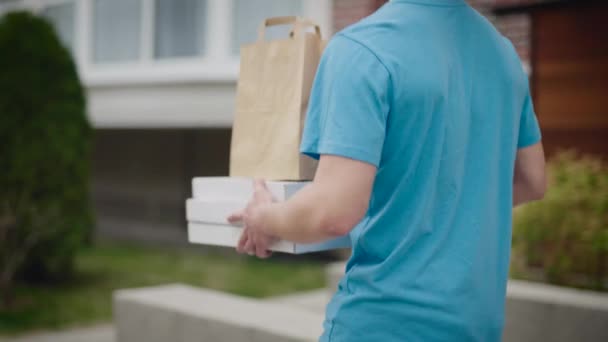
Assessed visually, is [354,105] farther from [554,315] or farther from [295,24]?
[554,315]

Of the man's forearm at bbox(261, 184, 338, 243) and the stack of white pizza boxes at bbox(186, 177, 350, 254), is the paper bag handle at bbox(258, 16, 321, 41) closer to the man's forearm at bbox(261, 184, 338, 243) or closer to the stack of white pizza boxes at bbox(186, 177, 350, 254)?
the stack of white pizza boxes at bbox(186, 177, 350, 254)

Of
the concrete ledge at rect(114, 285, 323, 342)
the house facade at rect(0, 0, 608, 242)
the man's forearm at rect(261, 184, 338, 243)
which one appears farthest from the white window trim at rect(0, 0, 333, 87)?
the man's forearm at rect(261, 184, 338, 243)

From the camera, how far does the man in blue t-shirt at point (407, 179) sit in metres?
1.51

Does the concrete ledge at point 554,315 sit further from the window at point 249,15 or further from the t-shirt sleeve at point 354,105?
the window at point 249,15

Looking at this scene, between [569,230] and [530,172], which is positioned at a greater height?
[530,172]

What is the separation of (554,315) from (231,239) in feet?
8.91

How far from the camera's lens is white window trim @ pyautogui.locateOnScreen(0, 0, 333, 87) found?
35.2 feet

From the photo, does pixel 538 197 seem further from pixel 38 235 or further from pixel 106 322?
pixel 38 235

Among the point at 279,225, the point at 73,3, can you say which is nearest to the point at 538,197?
the point at 279,225

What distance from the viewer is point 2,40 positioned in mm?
8148

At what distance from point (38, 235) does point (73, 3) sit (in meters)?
6.84

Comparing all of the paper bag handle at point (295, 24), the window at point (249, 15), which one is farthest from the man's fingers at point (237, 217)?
the window at point (249, 15)

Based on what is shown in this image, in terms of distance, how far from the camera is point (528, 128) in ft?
6.37

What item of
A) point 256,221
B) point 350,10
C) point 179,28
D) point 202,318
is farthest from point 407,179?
point 179,28
